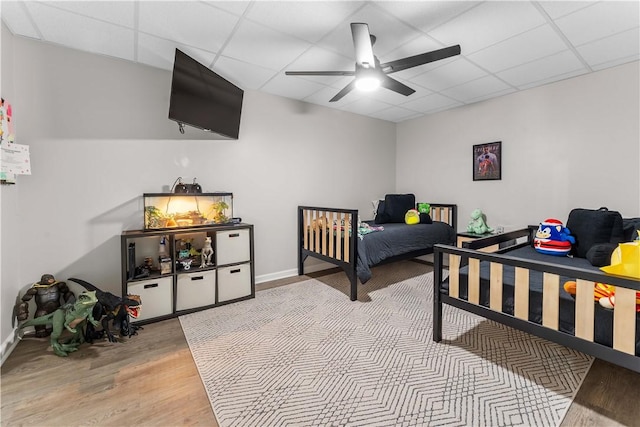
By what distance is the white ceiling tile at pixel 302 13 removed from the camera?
1.88 m

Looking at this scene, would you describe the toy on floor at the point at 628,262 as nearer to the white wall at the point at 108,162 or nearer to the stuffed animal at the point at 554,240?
the stuffed animal at the point at 554,240

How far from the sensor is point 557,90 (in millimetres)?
3217

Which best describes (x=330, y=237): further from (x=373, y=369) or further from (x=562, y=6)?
(x=562, y=6)

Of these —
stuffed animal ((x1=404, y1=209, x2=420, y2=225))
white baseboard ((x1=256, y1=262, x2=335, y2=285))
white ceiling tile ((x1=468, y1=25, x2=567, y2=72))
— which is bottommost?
white baseboard ((x1=256, y1=262, x2=335, y2=285))

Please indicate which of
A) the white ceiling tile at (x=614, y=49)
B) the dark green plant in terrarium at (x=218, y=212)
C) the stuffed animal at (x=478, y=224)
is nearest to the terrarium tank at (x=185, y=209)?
the dark green plant in terrarium at (x=218, y=212)

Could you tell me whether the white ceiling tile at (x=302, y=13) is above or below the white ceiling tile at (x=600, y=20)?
below

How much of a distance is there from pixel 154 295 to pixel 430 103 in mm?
4087

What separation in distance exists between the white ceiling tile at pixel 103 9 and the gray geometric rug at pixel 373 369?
7.93ft

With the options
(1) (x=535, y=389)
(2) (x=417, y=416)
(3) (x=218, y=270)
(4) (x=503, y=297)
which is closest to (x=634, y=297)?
(4) (x=503, y=297)

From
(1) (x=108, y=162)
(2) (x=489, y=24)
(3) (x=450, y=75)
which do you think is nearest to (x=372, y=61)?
(2) (x=489, y=24)

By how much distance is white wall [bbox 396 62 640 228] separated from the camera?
2838 mm

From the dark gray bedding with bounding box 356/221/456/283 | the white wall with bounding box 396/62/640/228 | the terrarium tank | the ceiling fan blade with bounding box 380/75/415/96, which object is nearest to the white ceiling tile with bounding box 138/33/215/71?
the terrarium tank

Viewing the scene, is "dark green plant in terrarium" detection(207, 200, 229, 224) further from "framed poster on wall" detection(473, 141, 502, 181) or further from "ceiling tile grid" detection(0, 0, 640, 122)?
"framed poster on wall" detection(473, 141, 502, 181)

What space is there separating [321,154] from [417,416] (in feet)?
10.8
